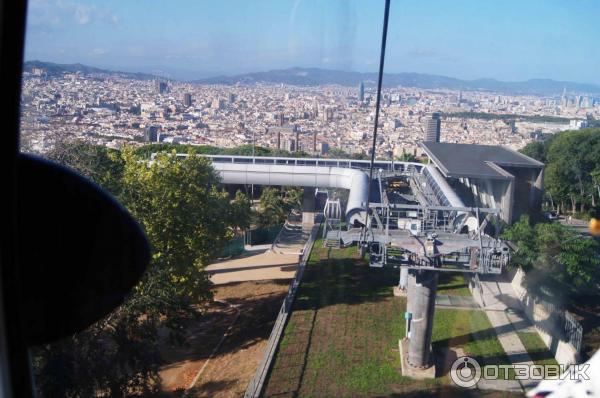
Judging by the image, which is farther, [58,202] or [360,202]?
[360,202]

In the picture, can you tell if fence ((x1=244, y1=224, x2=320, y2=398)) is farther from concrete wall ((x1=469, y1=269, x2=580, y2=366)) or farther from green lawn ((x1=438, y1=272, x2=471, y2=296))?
concrete wall ((x1=469, y1=269, x2=580, y2=366))

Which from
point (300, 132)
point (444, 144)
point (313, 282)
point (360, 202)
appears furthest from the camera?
point (300, 132)

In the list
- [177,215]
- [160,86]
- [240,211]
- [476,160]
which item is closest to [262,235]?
[240,211]

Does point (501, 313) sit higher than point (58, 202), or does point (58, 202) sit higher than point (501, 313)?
point (58, 202)

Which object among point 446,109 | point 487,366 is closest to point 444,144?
point 446,109

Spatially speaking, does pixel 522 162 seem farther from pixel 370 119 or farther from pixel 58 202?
pixel 58 202

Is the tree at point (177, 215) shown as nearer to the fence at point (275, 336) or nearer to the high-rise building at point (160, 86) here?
the fence at point (275, 336)

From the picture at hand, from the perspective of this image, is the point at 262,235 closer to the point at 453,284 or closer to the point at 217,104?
the point at 217,104

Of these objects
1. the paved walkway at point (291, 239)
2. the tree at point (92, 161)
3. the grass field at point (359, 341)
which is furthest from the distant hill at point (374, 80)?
the paved walkway at point (291, 239)
